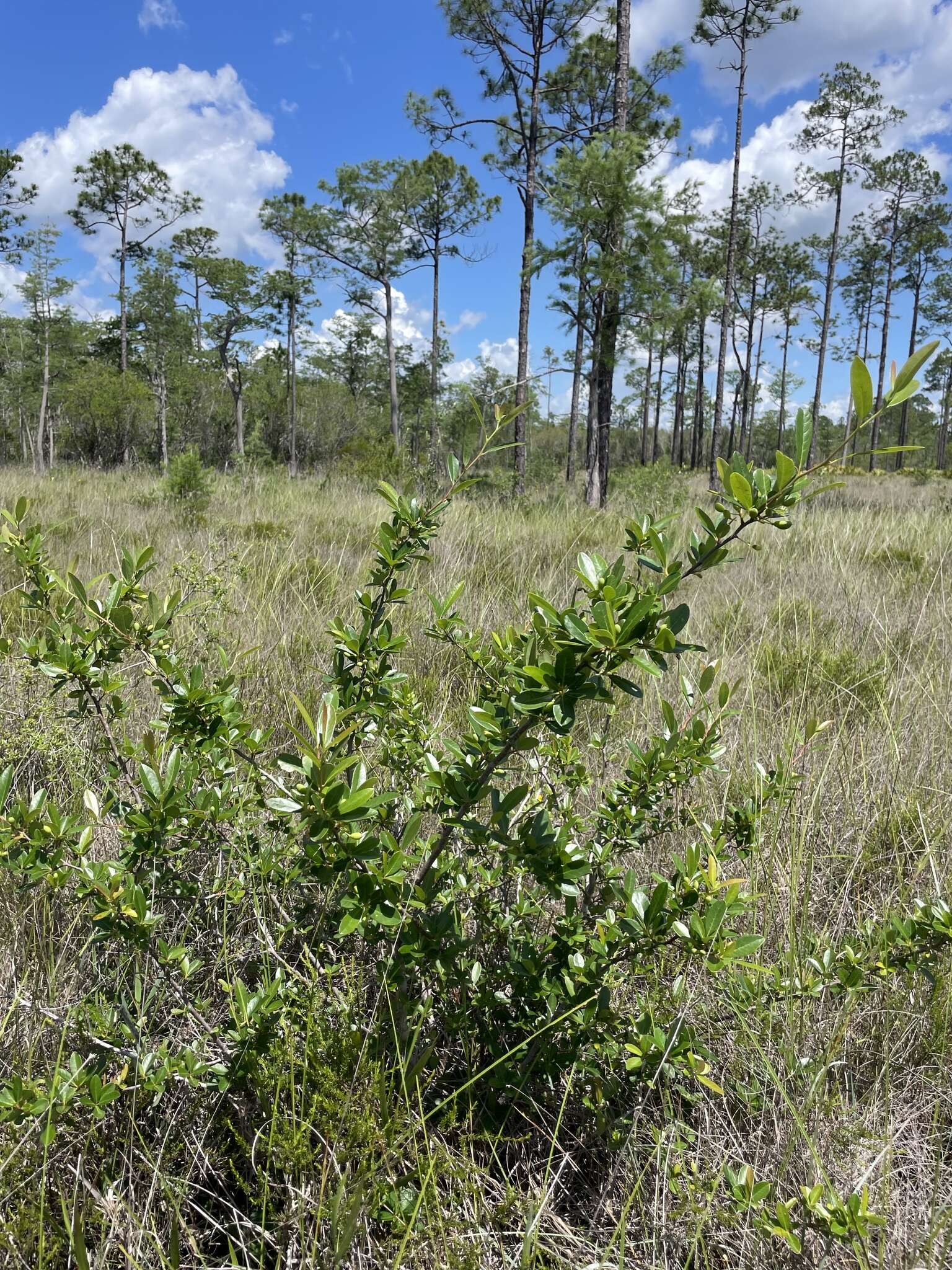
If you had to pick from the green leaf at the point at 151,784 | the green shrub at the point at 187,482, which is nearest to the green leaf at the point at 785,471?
the green leaf at the point at 151,784

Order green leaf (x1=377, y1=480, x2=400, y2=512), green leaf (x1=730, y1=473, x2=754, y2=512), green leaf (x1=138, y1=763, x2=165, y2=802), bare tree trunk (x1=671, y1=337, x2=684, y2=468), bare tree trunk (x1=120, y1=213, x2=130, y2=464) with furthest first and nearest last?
bare tree trunk (x1=671, y1=337, x2=684, y2=468)
bare tree trunk (x1=120, y1=213, x2=130, y2=464)
green leaf (x1=377, y1=480, x2=400, y2=512)
green leaf (x1=138, y1=763, x2=165, y2=802)
green leaf (x1=730, y1=473, x2=754, y2=512)

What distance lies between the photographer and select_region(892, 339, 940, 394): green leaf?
0.69 m

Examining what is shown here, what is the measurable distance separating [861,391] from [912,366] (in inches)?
2.1

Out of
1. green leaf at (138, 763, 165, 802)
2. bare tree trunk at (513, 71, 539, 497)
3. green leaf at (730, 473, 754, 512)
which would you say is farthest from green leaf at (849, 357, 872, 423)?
bare tree trunk at (513, 71, 539, 497)

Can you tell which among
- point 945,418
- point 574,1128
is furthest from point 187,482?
point 945,418

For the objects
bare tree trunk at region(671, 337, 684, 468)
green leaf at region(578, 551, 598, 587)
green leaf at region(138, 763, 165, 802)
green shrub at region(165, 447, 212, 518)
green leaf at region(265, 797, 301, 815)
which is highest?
bare tree trunk at region(671, 337, 684, 468)

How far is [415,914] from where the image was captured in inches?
47.4

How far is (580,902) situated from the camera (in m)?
1.35

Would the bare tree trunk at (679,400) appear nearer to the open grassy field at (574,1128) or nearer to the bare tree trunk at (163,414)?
the bare tree trunk at (163,414)

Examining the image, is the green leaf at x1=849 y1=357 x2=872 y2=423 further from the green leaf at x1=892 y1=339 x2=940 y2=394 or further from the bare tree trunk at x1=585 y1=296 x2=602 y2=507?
the bare tree trunk at x1=585 y1=296 x2=602 y2=507

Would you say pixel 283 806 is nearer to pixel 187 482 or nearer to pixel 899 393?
pixel 899 393

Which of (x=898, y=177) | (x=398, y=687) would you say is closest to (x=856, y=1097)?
(x=398, y=687)

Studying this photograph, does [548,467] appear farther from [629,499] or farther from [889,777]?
[889,777]

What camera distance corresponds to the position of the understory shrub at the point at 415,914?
900mm
